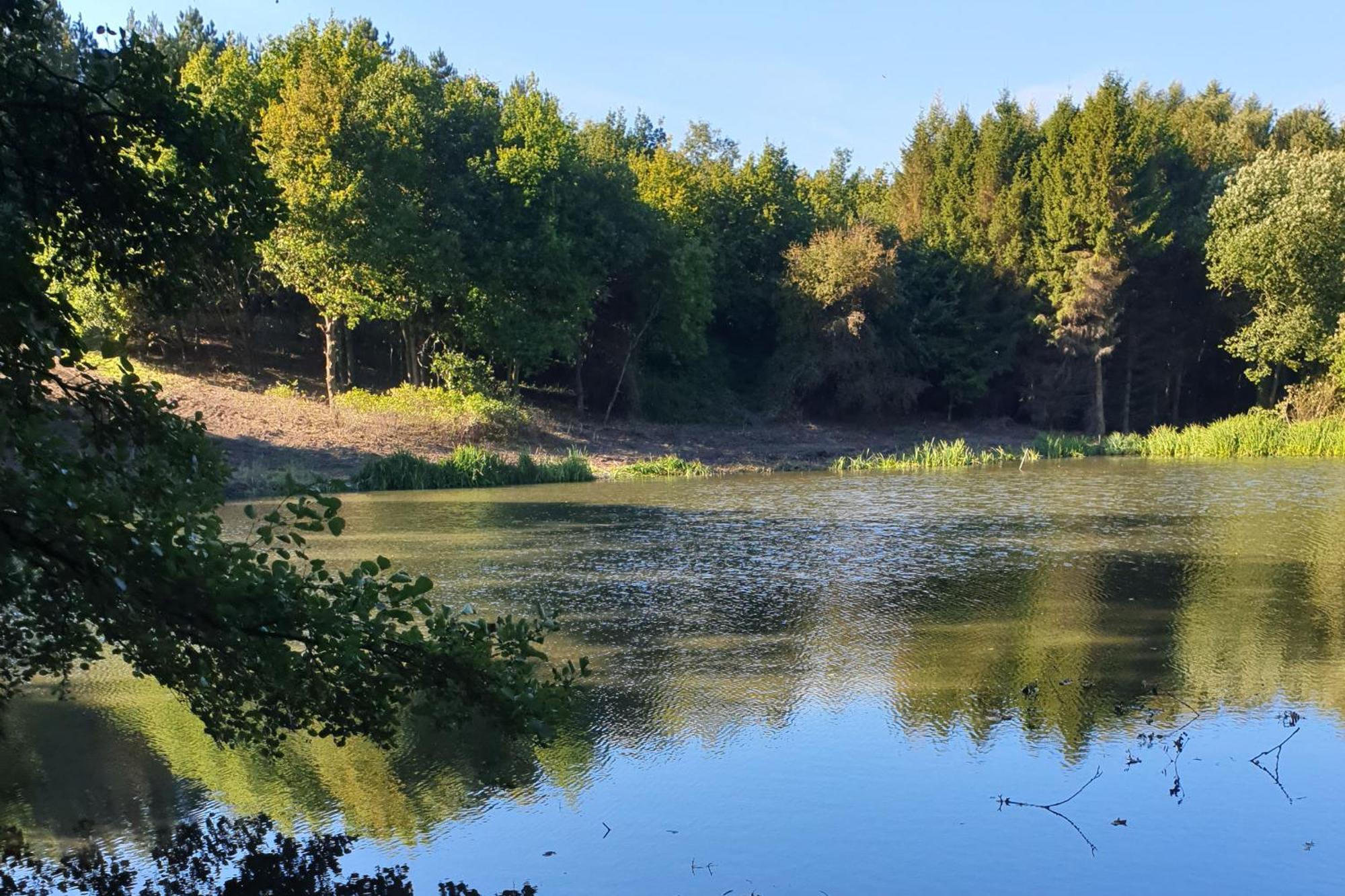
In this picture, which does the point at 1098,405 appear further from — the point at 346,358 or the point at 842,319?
the point at 346,358

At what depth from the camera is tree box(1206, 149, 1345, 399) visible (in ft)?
128

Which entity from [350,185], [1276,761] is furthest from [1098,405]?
[1276,761]

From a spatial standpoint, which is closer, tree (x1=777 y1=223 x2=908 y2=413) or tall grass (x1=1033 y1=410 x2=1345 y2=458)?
tall grass (x1=1033 y1=410 x2=1345 y2=458)

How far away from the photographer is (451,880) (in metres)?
5.96

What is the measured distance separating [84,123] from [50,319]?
965mm

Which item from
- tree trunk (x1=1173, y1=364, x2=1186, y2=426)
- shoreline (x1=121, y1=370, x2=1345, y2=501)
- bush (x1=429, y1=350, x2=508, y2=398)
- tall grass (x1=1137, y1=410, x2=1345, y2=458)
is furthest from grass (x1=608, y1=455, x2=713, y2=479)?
tree trunk (x1=1173, y1=364, x2=1186, y2=426)

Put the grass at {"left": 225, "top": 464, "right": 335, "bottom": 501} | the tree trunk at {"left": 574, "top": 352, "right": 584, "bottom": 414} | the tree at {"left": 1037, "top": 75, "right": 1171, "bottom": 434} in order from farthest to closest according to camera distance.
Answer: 1. the tree at {"left": 1037, "top": 75, "right": 1171, "bottom": 434}
2. the tree trunk at {"left": 574, "top": 352, "right": 584, "bottom": 414}
3. the grass at {"left": 225, "top": 464, "right": 335, "bottom": 501}

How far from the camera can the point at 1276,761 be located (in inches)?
297

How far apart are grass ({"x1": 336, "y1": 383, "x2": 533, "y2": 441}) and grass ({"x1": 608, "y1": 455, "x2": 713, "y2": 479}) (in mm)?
3538

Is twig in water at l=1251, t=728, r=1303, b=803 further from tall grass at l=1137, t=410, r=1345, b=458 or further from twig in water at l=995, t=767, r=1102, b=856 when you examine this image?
tall grass at l=1137, t=410, r=1345, b=458

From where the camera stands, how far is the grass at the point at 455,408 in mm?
31812

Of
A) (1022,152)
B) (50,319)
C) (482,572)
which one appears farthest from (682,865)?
(1022,152)

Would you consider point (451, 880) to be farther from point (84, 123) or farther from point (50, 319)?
point (84, 123)

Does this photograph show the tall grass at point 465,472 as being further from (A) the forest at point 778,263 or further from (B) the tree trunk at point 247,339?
(B) the tree trunk at point 247,339
